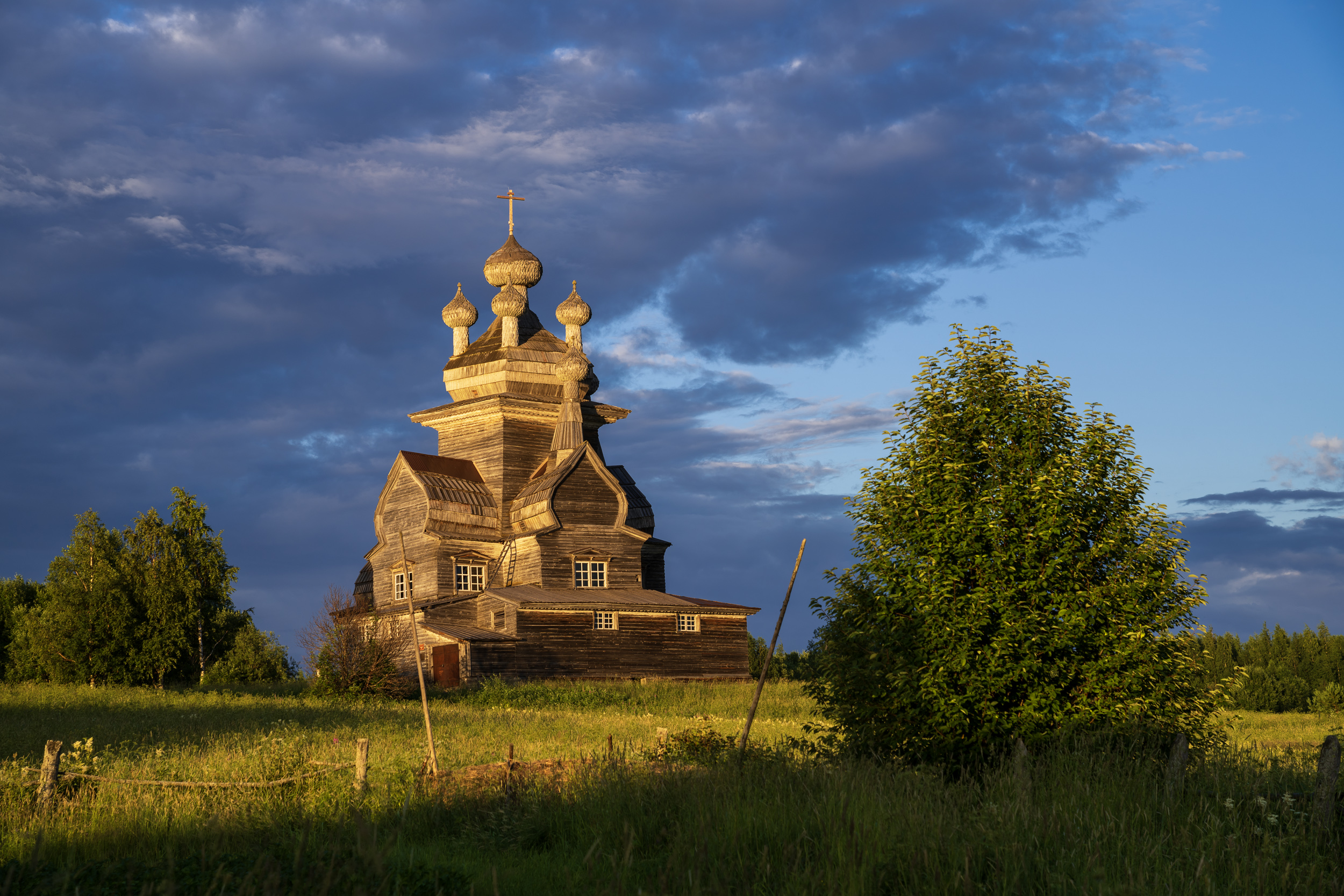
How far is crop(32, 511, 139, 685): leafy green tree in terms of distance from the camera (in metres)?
42.7

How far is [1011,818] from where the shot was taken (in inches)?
346

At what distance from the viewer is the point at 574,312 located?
5019 centimetres

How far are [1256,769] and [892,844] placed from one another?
19.7 feet

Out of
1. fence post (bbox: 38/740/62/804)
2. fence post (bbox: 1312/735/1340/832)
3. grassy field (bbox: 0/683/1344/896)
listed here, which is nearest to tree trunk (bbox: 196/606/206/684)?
grassy field (bbox: 0/683/1344/896)

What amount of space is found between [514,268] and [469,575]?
14421mm

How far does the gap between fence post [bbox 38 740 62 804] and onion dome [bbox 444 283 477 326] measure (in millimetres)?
38541

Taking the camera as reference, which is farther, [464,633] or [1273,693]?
[1273,693]

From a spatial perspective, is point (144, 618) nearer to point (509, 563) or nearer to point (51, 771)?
point (509, 563)

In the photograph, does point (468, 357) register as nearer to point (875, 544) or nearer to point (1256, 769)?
point (875, 544)

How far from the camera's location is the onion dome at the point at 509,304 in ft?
162

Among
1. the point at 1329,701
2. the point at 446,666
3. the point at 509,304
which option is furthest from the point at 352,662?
the point at 1329,701

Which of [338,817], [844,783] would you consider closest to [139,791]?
[338,817]

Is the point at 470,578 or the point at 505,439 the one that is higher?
the point at 505,439

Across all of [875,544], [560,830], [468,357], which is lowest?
[560,830]
